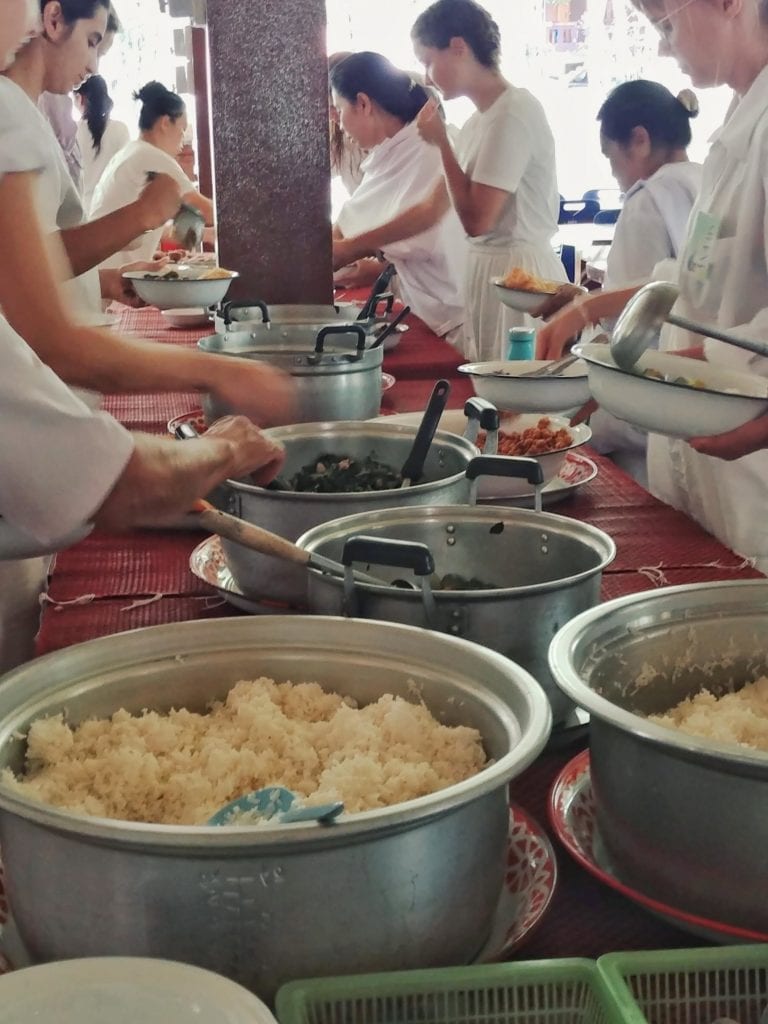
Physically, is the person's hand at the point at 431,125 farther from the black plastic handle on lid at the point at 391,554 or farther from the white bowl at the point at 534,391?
the black plastic handle on lid at the point at 391,554

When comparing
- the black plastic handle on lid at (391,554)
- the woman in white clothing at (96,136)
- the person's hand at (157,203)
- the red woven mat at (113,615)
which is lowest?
the red woven mat at (113,615)

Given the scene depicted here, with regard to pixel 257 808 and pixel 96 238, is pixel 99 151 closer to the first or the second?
pixel 96 238

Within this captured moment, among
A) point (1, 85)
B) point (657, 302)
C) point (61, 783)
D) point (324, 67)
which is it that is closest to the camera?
point (61, 783)

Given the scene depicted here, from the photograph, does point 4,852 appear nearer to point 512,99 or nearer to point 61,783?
point 61,783

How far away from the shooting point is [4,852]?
665 millimetres

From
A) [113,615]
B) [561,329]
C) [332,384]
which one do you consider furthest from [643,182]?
[113,615]

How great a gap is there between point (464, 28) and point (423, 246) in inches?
32.0

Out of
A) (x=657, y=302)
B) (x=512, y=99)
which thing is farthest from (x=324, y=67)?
(x=657, y=302)

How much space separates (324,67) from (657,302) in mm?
1939

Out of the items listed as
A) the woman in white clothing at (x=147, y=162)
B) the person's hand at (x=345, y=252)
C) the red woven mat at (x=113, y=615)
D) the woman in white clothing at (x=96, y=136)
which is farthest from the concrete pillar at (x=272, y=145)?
the woman in white clothing at (x=96, y=136)

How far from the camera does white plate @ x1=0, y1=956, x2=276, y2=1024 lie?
0.51m

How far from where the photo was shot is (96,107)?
599cm

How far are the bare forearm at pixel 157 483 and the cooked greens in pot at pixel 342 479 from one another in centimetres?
26

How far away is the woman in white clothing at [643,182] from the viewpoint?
296cm
